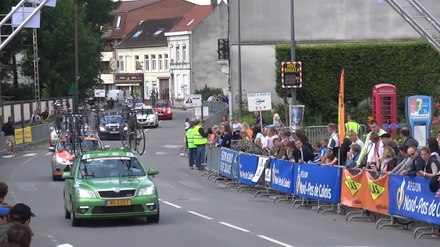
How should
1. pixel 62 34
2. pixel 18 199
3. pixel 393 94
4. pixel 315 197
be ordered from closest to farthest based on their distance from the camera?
pixel 315 197 < pixel 18 199 < pixel 393 94 < pixel 62 34

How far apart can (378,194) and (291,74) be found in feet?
50.4

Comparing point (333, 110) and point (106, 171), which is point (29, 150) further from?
point (106, 171)

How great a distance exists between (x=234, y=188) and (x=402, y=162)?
11.1 m

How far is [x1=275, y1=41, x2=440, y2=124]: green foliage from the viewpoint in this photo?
164 feet

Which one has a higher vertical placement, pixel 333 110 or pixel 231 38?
pixel 231 38

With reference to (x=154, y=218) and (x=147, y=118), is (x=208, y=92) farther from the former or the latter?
(x=154, y=218)

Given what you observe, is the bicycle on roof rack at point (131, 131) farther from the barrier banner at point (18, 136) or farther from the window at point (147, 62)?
the window at point (147, 62)

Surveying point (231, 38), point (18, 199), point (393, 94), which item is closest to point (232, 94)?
point (231, 38)

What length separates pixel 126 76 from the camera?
381ft

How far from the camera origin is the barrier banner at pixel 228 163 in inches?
1156

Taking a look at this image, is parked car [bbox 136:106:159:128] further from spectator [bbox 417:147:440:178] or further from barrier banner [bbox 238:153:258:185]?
spectator [bbox 417:147:440:178]

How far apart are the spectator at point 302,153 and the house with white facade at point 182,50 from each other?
254ft

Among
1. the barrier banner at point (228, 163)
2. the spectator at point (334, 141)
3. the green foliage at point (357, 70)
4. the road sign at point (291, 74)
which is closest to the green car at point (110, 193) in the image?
the spectator at point (334, 141)

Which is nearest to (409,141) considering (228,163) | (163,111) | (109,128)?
(228,163)
